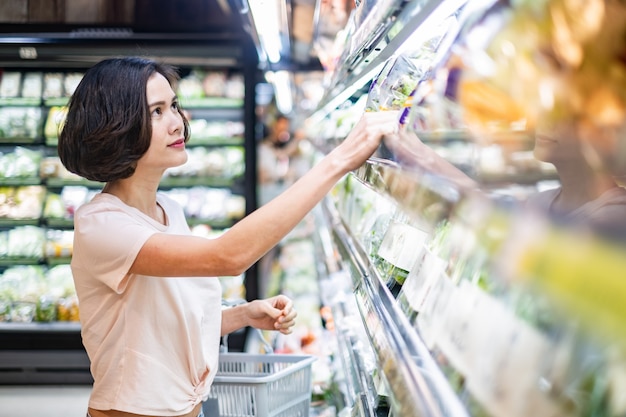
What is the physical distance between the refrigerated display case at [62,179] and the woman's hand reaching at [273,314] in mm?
2900

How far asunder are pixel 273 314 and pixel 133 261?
0.49 m

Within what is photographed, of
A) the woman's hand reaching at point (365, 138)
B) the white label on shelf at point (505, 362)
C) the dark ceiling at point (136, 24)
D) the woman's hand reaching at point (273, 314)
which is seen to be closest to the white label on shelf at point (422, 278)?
the white label on shelf at point (505, 362)

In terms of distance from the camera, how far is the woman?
1.80m

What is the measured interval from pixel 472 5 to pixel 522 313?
50 cm

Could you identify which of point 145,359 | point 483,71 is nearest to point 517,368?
point 483,71

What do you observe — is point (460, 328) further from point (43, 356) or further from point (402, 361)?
point (43, 356)

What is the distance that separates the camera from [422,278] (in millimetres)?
1173

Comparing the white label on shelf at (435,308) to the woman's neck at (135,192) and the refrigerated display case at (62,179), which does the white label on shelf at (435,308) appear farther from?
the refrigerated display case at (62,179)

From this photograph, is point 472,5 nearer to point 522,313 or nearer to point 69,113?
point 522,313

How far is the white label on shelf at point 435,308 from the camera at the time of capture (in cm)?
101

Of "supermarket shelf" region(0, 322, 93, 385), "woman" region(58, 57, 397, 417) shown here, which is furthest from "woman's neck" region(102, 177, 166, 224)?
"supermarket shelf" region(0, 322, 93, 385)

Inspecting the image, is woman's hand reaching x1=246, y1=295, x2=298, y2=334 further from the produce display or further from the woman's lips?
the produce display

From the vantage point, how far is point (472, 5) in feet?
3.49

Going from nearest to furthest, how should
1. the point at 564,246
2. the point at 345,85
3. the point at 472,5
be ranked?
the point at 564,246
the point at 472,5
the point at 345,85
